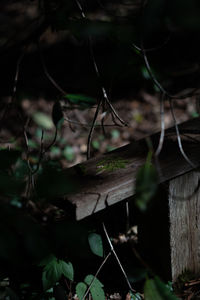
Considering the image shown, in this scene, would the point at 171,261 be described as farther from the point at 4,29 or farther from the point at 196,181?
the point at 4,29

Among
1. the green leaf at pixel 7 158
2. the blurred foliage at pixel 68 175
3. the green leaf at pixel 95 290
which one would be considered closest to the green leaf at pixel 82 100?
the blurred foliage at pixel 68 175

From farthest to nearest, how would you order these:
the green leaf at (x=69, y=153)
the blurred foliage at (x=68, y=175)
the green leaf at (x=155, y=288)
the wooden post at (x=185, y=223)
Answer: the green leaf at (x=69, y=153), the wooden post at (x=185, y=223), the green leaf at (x=155, y=288), the blurred foliage at (x=68, y=175)

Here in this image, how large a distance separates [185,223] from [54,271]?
0.66 metres

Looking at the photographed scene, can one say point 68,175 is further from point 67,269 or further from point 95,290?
point 95,290

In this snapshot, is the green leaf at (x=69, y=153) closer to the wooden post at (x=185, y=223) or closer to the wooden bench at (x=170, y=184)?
the wooden bench at (x=170, y=184)

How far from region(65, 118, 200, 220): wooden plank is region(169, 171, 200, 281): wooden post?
0.41 feet

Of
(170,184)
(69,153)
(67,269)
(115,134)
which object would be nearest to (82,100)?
(170,184)

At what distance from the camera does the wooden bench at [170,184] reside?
5.00 feet

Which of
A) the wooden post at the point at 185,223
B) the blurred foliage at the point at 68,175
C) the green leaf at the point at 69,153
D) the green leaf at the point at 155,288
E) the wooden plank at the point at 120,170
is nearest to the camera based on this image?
the blurred foliage at the point at 68,175

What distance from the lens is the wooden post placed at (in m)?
1.84

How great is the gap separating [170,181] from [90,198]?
46 centimetres

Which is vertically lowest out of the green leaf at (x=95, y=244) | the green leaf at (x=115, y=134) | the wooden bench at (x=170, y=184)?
the green leaf at (x=115, y=134)

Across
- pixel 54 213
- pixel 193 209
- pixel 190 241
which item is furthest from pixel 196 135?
pixel 54 213

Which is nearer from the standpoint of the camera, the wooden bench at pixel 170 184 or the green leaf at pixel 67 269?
the wooden bench at pixel 170 184
